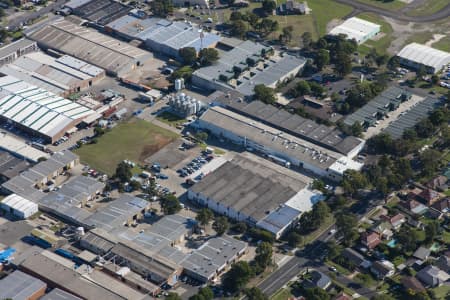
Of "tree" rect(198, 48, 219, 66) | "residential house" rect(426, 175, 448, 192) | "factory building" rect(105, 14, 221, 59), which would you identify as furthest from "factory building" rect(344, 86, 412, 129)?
"factory building" rect(105, 14, 221, 59)

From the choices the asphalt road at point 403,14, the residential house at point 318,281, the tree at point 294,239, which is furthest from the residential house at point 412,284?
the asphalt road at point 403,14

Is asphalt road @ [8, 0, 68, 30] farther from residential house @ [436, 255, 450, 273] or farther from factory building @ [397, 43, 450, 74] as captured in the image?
residential house @ [436, 255, 450, 273]

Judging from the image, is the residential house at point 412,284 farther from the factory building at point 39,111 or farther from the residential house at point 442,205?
the factory building at point 39,111

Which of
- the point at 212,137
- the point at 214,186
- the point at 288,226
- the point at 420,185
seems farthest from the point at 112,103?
the point at 420,185

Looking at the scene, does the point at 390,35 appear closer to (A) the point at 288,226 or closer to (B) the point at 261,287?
(A) the point at 288,226

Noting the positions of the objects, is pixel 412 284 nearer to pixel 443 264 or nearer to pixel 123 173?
pixel 443 264

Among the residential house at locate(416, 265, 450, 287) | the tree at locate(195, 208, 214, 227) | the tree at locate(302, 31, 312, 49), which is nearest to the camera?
the residential house at locate(416, 265, 450, 287)
